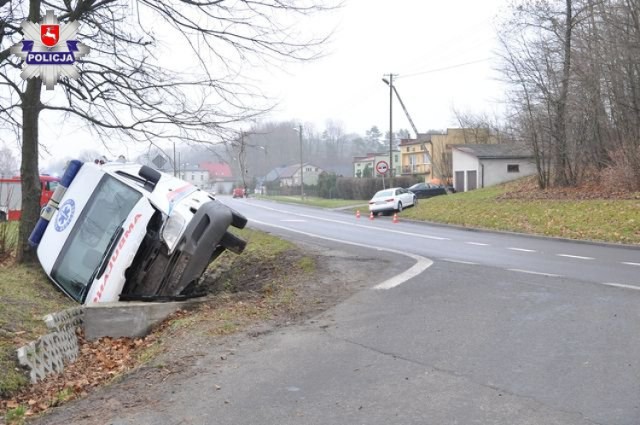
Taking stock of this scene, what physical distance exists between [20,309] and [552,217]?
1904cm

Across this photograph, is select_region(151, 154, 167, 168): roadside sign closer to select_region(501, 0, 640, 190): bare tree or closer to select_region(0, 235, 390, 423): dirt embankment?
select_region(0, 235, 390, 423): dirt embankment

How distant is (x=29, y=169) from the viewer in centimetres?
1227

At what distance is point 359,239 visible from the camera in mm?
19000

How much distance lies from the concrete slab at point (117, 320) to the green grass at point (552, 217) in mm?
14462

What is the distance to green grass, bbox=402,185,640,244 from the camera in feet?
62.4

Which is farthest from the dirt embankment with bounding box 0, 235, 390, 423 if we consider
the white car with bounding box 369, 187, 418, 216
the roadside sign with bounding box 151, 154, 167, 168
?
the white car with bounding box 369, 187, 418, 216

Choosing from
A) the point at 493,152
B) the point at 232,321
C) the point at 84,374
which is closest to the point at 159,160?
the point at 232,321

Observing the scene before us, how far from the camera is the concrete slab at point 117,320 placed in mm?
7438

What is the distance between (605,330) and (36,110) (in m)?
10.6

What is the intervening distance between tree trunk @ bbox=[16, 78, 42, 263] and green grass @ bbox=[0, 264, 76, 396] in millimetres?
468

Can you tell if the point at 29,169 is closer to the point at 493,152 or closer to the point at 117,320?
the point at 117,320

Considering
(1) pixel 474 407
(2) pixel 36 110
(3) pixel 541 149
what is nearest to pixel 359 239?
(2) pixel 36 110

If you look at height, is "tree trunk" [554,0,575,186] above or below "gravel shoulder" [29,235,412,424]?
above

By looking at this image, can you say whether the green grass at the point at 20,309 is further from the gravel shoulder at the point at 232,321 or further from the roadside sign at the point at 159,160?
the roadside sign at the point at 159,160
